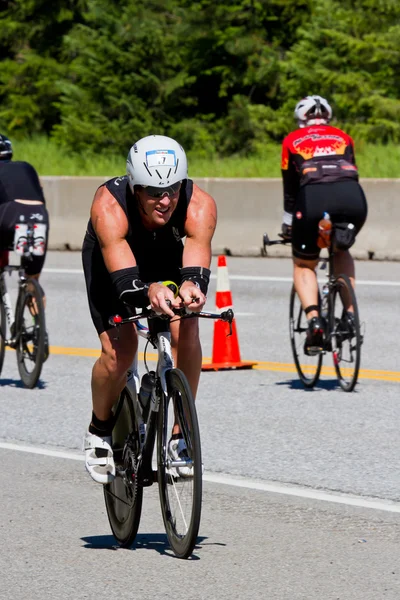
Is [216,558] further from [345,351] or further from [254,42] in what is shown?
[254,42]

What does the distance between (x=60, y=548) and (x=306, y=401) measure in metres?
4.06

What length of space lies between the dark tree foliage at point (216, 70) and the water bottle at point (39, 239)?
21395 mm

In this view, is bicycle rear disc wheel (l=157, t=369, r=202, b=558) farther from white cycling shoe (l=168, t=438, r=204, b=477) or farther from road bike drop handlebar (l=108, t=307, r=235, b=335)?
road bike drop handlebar (l=108, t=307, r=235, b=335)

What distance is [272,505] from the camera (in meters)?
6.59

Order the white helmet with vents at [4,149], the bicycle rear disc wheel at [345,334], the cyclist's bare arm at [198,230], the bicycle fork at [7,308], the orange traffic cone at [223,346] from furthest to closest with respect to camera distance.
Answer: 1. the orange traffic cone at [223,346]
2. the white helmet with vents at [4,149]
3. the bicycle fork at [7,308]
4. the bicycle rear disc wheel at [345,334]
5. the cyclist's bare arm at [198,230]

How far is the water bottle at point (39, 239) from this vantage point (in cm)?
1052

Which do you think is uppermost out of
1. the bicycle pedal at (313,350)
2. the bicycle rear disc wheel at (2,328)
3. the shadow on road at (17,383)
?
the bicycle rear disc wheel at (2,328)

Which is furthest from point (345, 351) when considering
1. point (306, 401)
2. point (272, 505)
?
point (272, 505)

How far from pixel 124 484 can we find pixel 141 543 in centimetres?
27

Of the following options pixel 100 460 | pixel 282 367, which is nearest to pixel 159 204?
pixel 100 460

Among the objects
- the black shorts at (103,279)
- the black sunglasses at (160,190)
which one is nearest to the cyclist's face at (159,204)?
the black sunglasses at (160,190)

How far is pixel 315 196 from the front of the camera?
983 centimetres

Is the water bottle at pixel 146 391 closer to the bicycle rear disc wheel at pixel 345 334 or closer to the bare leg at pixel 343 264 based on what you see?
the bicycle rear disc wheel at pixel 345 334

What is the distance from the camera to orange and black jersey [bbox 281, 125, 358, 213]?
9.88 metres
